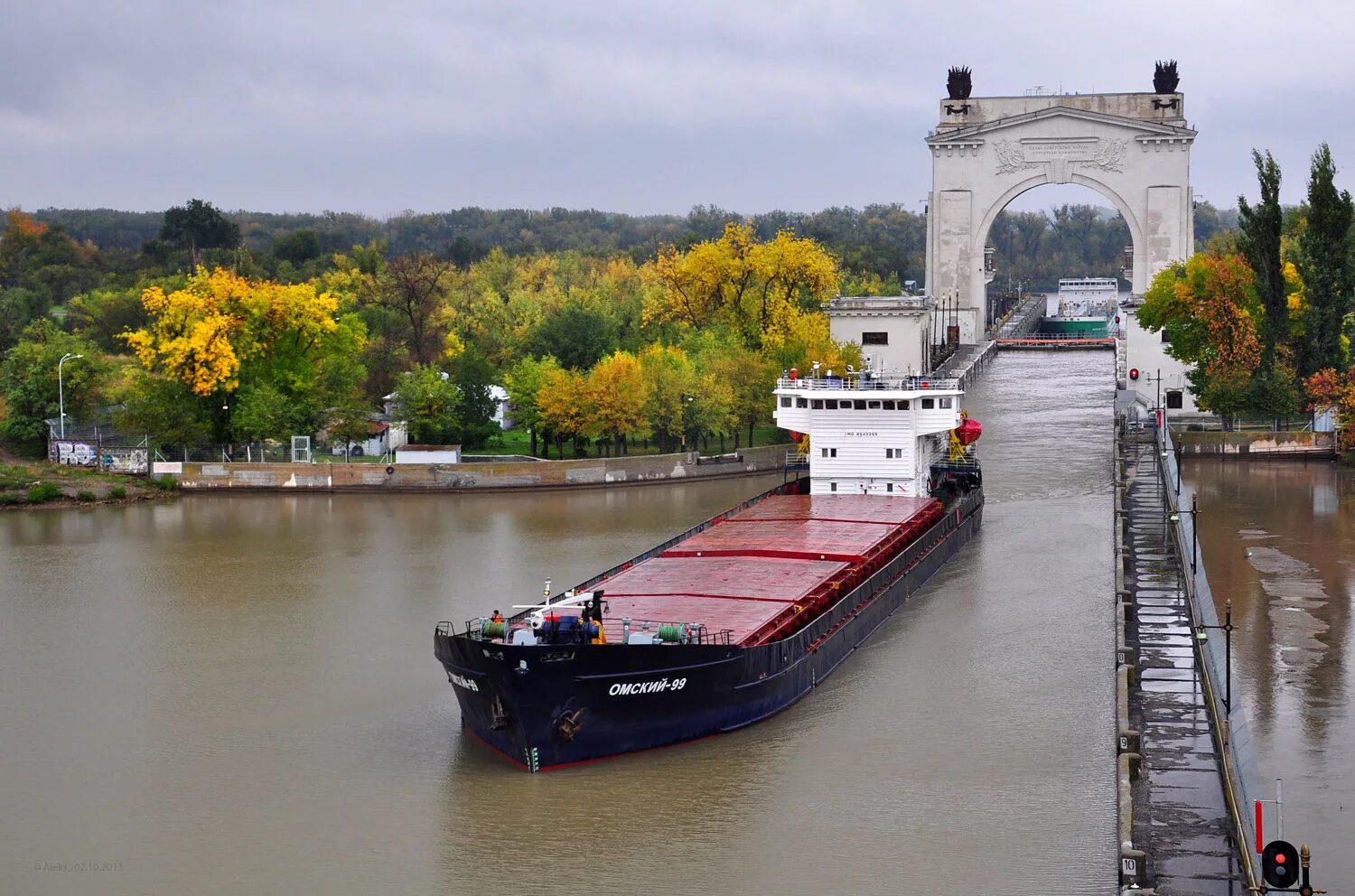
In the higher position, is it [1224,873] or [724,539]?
[724,539]

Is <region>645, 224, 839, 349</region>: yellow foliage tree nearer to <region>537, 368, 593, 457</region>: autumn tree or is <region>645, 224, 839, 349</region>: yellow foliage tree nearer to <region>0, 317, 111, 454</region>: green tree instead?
<region>537, 368, 593, 457</region>: autumn tree

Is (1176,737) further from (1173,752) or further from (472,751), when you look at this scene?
(472,751)

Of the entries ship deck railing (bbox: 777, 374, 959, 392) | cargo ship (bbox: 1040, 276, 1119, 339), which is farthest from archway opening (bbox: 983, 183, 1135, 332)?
ship deck railing (bbox: 777, 374, 959, 392)

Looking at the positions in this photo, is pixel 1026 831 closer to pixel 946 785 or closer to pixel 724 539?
pixel 946 785

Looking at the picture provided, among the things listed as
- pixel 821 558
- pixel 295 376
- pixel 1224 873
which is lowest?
pixel 1224 873

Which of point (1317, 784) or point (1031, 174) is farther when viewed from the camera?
point (1031, 174)

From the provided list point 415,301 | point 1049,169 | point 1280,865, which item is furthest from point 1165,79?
point 1280,865

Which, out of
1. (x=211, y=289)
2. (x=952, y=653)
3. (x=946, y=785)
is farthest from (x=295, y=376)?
(x=946, y=785)
